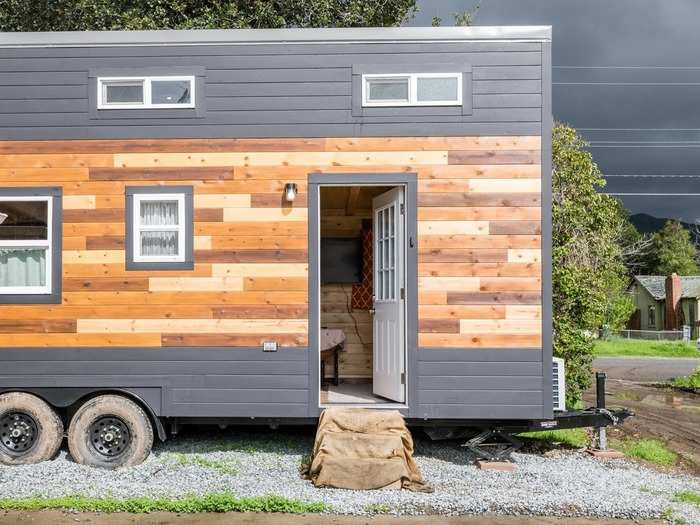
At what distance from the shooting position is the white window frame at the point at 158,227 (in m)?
6.61

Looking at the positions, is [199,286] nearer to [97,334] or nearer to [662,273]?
[97,334]

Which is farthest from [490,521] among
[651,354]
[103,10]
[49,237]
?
[651,354]

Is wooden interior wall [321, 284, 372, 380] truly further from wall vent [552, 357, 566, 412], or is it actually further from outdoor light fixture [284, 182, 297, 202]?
wall vent [552, 357, 566, 412]

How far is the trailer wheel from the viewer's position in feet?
21.3

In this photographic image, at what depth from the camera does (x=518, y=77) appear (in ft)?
21.5

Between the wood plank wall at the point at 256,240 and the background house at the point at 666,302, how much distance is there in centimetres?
3256

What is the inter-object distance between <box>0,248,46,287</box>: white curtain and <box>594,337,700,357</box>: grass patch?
2086 centimetres

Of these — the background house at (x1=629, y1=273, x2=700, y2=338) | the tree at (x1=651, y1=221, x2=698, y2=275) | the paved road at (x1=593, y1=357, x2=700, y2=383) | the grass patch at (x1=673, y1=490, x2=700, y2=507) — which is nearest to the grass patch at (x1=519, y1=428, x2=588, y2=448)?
the grass patch at (x1=673, y1=490, x2=700, y2=507)

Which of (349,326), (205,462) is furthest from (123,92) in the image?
(349,326)

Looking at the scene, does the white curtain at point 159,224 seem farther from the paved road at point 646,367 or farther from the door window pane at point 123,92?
the paved road at point 646,367

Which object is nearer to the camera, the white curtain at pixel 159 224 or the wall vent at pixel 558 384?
the white curtain at pixel 159 224

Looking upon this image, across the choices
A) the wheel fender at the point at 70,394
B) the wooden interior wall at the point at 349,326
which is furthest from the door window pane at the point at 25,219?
the wooden interior wall at the point at 349,326

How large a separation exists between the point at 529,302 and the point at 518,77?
210 centimetres

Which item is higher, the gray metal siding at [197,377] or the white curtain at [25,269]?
the white curtain at [25,269]
